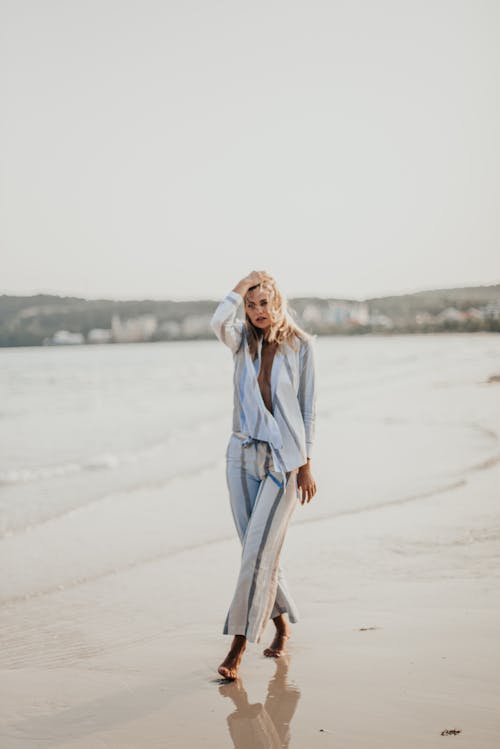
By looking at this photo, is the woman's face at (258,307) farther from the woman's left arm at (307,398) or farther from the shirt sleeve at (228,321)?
the woman's left arm at (307,398)

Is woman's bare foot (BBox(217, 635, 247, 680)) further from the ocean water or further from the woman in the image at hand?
the ocean water

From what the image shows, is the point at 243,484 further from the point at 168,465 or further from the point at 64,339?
the point at 64,339

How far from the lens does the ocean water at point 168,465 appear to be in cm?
737

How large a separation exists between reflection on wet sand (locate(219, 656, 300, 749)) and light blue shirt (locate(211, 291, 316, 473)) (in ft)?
3.31

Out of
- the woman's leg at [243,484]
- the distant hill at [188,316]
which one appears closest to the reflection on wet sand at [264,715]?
the woman's leg at [243,484]

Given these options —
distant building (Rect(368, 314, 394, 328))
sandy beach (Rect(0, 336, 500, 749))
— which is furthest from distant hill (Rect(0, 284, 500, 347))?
sandy beach (Rect(0, 336, 500, 749))

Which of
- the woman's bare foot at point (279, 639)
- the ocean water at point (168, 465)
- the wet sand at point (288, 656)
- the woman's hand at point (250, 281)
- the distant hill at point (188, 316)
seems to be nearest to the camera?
the wet sand at point (288, 656)

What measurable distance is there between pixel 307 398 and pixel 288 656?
135cm

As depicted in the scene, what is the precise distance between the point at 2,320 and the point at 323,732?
45629 millimetres

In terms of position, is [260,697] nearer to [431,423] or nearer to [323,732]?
[323,732]

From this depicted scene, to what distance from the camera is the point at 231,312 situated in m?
4.06

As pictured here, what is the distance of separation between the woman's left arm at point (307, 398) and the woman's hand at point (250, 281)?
14.6 inches

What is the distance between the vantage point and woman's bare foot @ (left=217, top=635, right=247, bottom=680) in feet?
13.1

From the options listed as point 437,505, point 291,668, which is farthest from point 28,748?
point 437,505
